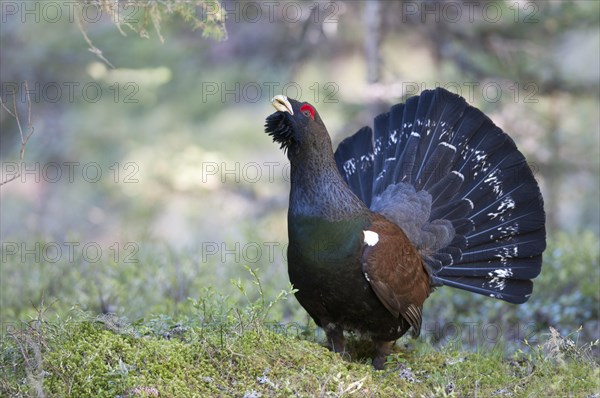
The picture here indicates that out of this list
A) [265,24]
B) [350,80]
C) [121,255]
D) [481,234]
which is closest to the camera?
[481,234]

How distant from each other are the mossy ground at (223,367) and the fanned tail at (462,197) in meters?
1.07

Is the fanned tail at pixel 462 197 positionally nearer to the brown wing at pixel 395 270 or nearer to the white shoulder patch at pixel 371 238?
the brown wing at pixel 395 270

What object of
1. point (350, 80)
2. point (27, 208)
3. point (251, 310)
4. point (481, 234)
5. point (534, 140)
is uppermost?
point (350, 80)

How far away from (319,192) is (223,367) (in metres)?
1.45

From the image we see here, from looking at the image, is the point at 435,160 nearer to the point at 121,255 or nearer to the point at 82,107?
the point at 121,255

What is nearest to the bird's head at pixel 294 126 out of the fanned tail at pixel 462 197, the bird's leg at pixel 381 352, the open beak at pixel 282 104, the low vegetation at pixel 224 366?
the open beak at pixel 282 104

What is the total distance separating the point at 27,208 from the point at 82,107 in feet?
11.4

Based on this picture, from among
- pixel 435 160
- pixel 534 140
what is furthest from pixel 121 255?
pixel 534 140

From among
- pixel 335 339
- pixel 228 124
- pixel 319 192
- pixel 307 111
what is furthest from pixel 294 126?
pixel 228 124

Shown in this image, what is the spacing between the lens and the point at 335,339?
5566 mm

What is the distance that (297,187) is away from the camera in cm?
537

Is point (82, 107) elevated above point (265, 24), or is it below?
below

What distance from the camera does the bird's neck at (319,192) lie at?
Result: 526 centimetres

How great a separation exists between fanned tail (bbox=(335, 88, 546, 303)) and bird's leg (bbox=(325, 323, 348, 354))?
43.4 inches
